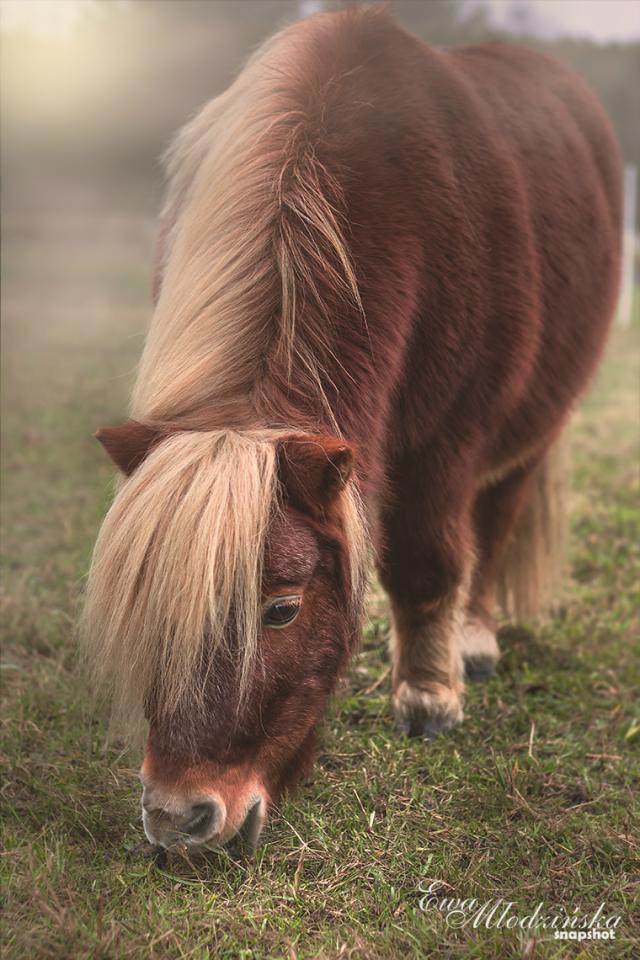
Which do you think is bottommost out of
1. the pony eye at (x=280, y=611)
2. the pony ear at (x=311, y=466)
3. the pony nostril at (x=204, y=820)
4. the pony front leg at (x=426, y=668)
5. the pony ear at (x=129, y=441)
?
the pony front leg at (x=426, y=668)

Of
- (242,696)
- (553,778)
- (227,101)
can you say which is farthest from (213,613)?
(227,101)

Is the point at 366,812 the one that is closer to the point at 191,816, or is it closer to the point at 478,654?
the point at 191,816

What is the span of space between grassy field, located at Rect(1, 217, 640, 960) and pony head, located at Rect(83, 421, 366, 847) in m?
0.23

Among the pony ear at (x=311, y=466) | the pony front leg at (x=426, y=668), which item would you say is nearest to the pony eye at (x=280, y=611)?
the pony ear at (x=311, y=466)

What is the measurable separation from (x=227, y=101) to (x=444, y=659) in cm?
195

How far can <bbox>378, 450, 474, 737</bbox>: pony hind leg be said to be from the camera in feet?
9.14

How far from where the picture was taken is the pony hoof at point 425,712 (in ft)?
9.78

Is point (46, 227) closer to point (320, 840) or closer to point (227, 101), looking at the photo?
point (227, 101)

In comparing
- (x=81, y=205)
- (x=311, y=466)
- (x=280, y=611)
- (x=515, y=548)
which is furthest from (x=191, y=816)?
(x=81, y=205)

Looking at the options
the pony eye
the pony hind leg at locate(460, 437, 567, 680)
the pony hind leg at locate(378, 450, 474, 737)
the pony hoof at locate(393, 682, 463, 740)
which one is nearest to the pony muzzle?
the pony eye

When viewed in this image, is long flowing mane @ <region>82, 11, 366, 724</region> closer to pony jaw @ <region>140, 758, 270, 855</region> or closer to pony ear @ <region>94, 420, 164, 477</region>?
pony ear @ <region>94, 420, 164, 477</region>

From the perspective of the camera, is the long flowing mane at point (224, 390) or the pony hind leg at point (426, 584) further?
the pony hind leg at point (426, 584)

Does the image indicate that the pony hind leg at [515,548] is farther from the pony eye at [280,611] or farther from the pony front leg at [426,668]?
the pony eye at [280,611]

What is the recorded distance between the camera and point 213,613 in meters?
1.78
